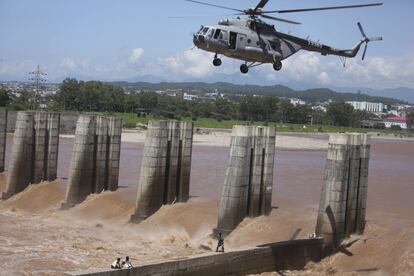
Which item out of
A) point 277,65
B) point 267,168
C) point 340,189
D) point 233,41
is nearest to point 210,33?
point 233,41

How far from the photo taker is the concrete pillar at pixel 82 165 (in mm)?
31219

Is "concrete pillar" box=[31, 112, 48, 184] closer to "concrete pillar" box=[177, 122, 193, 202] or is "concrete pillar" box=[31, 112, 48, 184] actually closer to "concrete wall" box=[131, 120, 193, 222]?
"concrete wall" box=[131, 120, 193, 222]

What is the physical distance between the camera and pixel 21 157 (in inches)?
1356

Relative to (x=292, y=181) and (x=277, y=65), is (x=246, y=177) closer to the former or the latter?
(x=277, y=65)

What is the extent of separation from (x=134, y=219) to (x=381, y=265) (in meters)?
10.8

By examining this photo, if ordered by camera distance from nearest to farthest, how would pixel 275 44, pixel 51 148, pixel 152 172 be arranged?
pixel 275 44 < pixel 152 172 < pixel 51 148

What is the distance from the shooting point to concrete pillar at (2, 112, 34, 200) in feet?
112

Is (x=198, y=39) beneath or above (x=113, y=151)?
above

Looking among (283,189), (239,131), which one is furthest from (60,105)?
(239,131)

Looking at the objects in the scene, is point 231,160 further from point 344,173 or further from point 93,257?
point 93,257

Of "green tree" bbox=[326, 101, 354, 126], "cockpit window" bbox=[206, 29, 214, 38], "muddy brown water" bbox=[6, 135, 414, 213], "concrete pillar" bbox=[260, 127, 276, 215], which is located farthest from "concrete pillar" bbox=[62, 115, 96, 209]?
"green tree" bbox=[326, 101, 354, 126]

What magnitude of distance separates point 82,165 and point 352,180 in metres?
13.3

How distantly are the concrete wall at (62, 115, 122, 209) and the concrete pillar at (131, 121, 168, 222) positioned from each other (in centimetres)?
409

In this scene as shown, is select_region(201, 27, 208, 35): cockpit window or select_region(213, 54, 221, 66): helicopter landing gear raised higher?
select_region(201, 27, 208, 35): cockpit window
